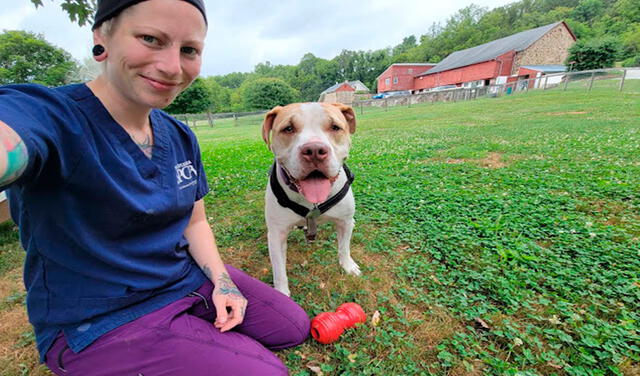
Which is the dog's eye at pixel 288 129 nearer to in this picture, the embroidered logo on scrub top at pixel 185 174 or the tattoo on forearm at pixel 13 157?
the embroidered logo on scrub top at pixel 185 174

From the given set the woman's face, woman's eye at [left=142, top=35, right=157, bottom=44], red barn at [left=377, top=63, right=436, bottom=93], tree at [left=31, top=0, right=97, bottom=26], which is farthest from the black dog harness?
red barn at [left=377, top=63, right=436, bottom=93]

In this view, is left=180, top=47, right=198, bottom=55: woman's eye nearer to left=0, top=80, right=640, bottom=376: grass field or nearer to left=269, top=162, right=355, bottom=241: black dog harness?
left=269, top=162, right=355, bottom=241: black dog harness

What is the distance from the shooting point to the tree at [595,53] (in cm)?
3262

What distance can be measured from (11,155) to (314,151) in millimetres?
1489

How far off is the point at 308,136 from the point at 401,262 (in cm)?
164

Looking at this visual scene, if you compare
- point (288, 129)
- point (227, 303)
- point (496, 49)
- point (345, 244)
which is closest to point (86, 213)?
point (227, 303)

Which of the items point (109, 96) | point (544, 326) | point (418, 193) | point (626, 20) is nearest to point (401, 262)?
point (544, 326)

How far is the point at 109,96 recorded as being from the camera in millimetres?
1363

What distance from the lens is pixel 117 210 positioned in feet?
4.21

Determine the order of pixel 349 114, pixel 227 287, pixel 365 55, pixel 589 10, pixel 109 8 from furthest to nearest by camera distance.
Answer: pixel 365 55
pixel 589 10
pixel 349 114
pixel 227 287
pixel 109 8

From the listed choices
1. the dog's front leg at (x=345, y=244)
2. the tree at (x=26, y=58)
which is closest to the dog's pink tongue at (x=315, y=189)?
the dog's front leg at (x=345, y=244)

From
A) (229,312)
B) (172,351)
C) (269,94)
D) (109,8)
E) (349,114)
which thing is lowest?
(229,312)

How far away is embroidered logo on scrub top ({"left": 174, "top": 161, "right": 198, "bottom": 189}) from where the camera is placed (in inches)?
66.2

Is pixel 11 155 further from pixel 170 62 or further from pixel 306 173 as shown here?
pixel 306 173
